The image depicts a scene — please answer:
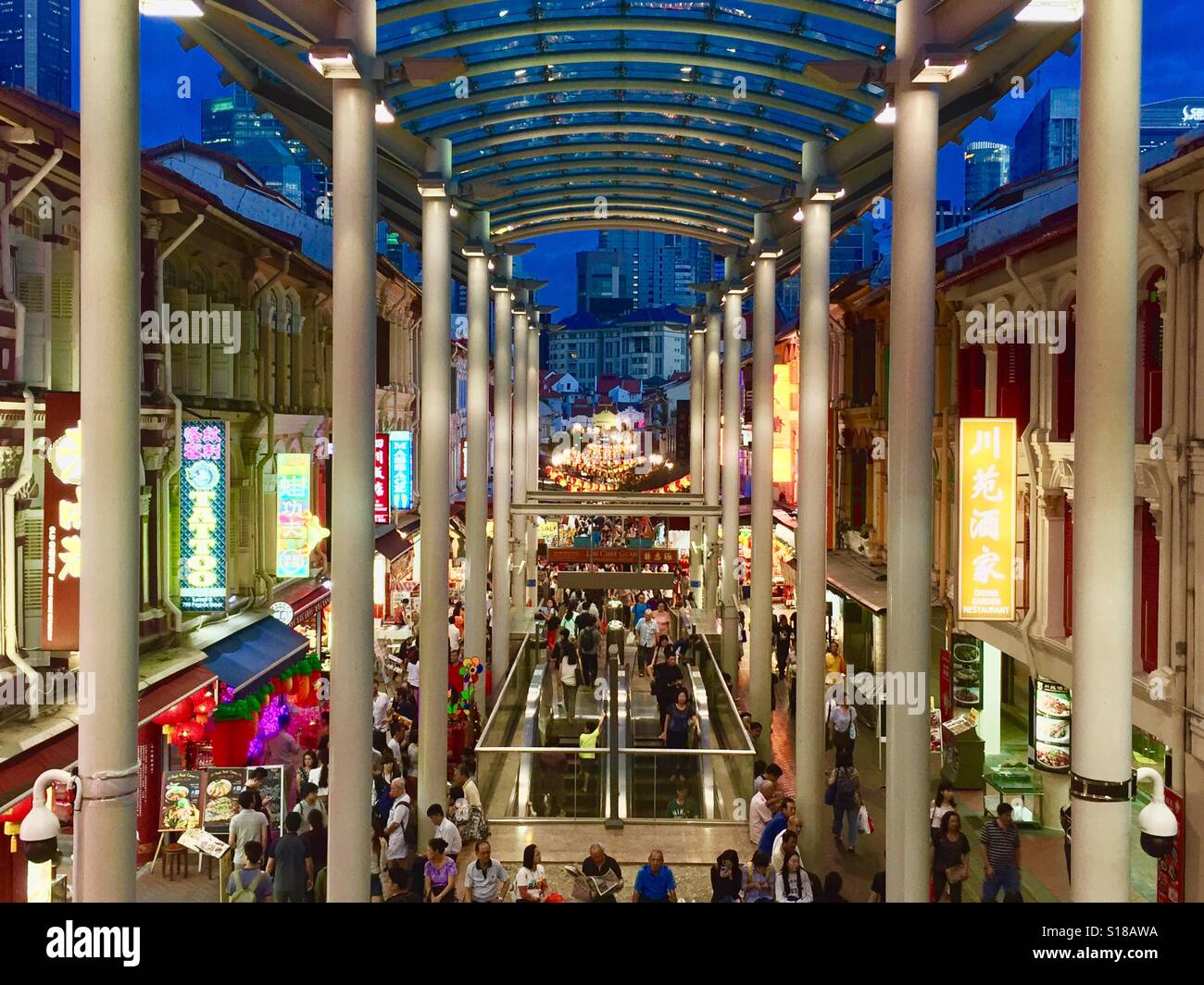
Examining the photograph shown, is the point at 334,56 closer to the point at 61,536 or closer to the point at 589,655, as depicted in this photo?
the point at 61,536

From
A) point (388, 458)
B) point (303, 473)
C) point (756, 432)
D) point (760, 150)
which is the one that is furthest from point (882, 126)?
point (388, 458)

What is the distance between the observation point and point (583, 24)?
13.3 meters

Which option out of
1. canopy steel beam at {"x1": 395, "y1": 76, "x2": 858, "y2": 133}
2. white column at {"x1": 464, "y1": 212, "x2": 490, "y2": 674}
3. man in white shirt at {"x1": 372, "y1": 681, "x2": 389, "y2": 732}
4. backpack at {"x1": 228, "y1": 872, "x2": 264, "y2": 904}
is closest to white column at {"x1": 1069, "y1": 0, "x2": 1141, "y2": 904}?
backpack at {"x1": 228, "y1": 872, "x2": 264, "y2": 904}

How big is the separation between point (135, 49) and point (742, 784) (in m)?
11.8

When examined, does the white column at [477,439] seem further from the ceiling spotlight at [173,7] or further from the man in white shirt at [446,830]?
the ceiling spotlight at [173,7]

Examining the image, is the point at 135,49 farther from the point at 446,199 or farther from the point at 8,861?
the point at 446,199

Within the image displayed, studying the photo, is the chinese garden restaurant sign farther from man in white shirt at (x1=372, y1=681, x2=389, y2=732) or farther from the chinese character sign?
man in white shirt at (x1=372, y1=681, x2=389, y2=732)

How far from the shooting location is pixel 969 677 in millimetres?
18828

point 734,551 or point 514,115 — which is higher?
point 514,115

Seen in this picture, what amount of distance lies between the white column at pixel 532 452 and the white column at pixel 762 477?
454 inches

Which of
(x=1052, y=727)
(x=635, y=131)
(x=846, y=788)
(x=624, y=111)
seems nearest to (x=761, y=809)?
(x=846, y=788)

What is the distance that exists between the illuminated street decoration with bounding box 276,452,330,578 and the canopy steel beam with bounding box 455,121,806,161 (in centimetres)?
538

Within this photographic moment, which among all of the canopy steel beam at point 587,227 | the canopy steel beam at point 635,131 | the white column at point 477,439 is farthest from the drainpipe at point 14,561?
the canopy steel beam at point 587,227
